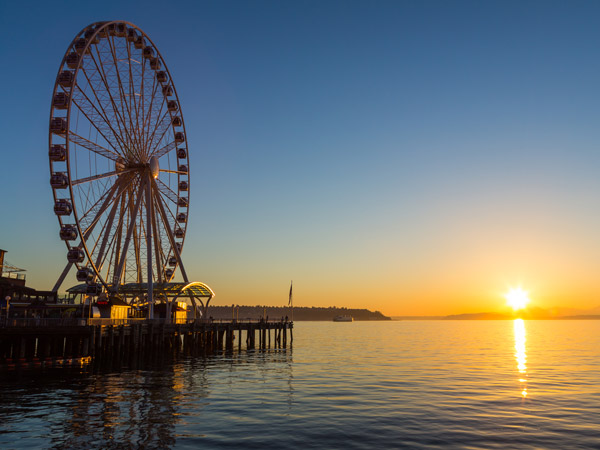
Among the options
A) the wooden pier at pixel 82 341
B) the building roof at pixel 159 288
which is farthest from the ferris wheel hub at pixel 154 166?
the wooden pier at pixel 82 341

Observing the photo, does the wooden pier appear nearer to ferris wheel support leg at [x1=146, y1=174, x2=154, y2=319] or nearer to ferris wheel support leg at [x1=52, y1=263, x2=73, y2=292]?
ferris wheel support leg at [x1=146, y1=174, x2=154, y2=319]

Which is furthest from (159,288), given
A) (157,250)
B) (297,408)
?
(297,408)

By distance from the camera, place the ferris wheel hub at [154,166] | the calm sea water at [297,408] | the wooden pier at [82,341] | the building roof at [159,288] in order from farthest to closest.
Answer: the building roof at [159,288] < the ferris wheel hub at [154,166] < the wooden pier at [82,341] < the calm sea water at [297,408]

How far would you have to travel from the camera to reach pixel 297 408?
28.9 meters

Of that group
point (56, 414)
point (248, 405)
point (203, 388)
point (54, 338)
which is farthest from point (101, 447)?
point (54, 338)

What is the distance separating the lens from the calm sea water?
2192 cm

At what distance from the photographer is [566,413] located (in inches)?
1111

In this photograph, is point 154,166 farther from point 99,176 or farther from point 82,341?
point 82,341

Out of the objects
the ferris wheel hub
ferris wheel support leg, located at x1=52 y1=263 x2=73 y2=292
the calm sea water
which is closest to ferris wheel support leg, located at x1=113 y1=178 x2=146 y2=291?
the ferris wheel hub

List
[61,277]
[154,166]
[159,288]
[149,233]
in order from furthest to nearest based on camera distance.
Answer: [159,288]
[154,166]
[149,233]
[61,277]

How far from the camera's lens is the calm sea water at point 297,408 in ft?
71.9

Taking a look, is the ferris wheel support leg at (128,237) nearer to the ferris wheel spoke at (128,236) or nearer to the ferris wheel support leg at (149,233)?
the ferris wheel spoke at (128,236)

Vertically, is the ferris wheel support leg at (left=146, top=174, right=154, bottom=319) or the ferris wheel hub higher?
the ferris wheel hub

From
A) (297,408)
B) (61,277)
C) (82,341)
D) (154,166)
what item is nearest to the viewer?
(297,408)
